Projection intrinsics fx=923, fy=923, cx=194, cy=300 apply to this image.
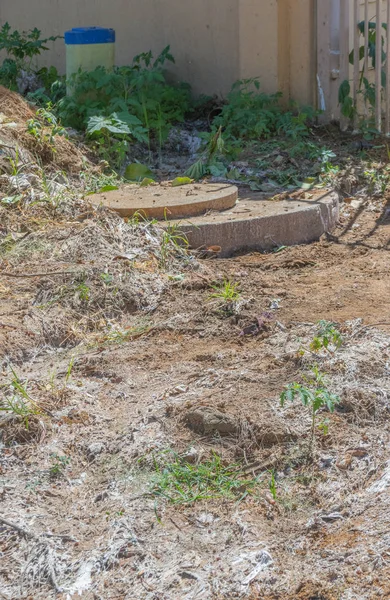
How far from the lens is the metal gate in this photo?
7.68m

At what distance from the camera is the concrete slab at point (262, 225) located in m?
5.70

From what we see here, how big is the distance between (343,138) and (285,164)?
0.93 metres

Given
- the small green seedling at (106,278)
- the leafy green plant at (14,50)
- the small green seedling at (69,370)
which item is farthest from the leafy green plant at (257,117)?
the small green seedling at (69,370)

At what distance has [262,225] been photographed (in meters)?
5.81

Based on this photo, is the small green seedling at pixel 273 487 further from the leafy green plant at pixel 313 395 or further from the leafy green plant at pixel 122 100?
the leafy green plant at pixel 122 100

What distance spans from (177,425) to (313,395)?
21.2 inches

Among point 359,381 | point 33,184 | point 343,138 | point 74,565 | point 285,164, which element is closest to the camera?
point 74,565

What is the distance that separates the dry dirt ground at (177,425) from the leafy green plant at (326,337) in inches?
2.3

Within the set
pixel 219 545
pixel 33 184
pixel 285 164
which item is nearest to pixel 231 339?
pixel 219 545

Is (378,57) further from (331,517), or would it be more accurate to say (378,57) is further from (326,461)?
(331,517)

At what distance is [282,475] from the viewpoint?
328 centimetres

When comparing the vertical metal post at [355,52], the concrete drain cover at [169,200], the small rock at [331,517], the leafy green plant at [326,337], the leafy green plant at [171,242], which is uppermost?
the vertical metal post at [355,52]

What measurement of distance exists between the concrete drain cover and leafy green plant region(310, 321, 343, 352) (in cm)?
181

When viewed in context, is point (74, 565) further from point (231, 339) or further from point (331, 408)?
point (231, 339)
